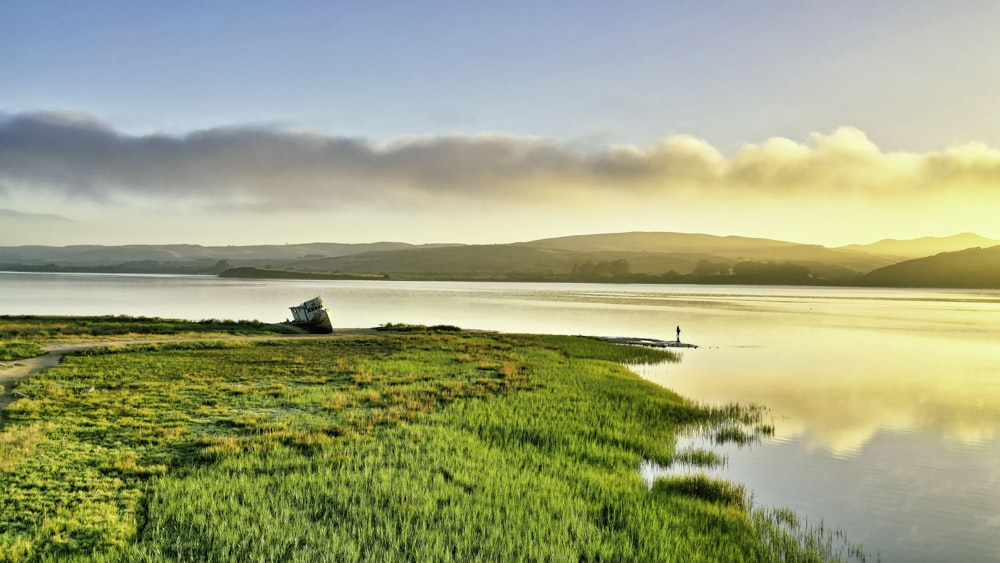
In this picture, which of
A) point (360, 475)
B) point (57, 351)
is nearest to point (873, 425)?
point (360, 475)

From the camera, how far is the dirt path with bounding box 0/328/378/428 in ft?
74.0

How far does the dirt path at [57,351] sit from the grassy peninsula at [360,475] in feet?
3.19

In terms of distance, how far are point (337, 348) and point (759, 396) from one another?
2843 cm

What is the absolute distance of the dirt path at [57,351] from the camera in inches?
888

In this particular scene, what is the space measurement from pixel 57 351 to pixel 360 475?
31.8 m

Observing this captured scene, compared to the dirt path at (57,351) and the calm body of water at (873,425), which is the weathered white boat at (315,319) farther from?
the calm body of water at (873,425)

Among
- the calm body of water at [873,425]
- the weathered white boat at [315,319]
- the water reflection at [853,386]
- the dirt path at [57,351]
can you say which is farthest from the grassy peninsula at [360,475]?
the weathered white boat at [315,319]

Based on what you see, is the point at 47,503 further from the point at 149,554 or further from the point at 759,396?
the point at 759,396

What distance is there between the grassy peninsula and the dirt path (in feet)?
3.19

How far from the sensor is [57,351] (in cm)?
3384

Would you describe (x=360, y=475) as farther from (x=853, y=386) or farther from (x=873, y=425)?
(x=853, y=386)

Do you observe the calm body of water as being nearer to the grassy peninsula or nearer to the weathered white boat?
the grassy peninsula

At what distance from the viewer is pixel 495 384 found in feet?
87.4

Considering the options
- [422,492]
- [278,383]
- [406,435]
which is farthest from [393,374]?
[422,492]
